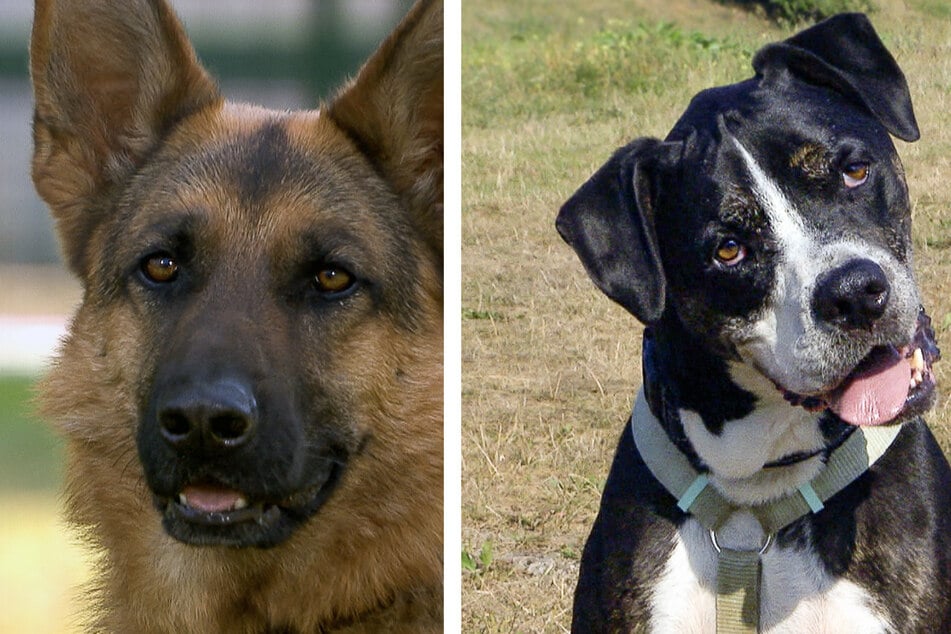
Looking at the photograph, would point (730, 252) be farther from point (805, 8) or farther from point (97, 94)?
point (805, 8)

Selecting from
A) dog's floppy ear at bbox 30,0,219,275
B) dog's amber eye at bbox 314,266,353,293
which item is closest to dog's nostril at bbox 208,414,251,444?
dog's amber eye at bbox 314,266,353,293

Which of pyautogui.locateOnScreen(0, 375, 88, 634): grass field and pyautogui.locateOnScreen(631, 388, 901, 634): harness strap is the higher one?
pyautogui.locateOnScreen(631, 388, 901, 634): harness strap

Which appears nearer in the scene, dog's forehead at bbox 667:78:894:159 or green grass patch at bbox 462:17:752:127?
dog's forehead at bbox 667:78:894:159

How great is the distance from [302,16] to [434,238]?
627mm

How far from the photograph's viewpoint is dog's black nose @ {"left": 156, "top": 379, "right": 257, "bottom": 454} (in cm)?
221

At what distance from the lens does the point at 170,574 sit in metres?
2.67

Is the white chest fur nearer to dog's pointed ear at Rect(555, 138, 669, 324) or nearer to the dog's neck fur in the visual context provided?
the dog's neck fur

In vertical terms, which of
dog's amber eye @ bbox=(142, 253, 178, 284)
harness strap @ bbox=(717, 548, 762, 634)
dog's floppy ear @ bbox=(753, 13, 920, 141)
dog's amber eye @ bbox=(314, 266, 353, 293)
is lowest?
harness strap @ bbox=(717, 548, 762, 634)

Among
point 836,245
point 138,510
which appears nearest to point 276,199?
point 138,510

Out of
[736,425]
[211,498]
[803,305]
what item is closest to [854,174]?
[803,305]

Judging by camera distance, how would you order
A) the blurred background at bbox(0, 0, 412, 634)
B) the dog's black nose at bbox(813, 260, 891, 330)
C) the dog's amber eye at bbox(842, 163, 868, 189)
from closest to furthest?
1. the dog's black nose at bbox(813, 260, 891, 330)
2. the dog's amber eye at bbox(842, 163, 868, 189)
3. the blurred background at bbox(0, 0, 412, 634)

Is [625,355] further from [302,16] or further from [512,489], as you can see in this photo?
[302,16]

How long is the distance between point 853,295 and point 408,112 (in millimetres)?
963

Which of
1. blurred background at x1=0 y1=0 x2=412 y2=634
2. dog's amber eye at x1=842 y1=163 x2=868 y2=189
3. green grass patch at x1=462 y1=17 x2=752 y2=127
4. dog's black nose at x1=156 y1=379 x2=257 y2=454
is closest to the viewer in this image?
dog's black nose at x1=156 y1=379 x2=257 y2=454
